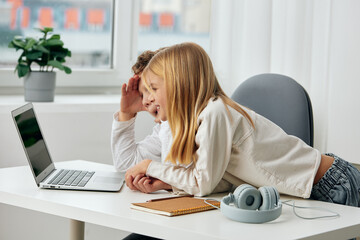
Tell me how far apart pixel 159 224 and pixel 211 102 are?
1.30ft

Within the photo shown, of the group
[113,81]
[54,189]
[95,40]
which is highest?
[95,40]

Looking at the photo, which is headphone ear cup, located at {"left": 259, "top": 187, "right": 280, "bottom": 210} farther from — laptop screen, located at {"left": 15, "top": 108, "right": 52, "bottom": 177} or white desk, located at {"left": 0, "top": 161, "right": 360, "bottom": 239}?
laptop screen, located at {"left": 15, "top": 108, "right": 52, "bottom": 177}

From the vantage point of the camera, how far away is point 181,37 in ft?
9.21

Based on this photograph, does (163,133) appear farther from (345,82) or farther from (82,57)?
(82,57)

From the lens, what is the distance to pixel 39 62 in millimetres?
2186

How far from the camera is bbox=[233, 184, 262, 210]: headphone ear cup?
1.23m

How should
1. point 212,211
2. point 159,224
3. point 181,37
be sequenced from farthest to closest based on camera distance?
point 181,37 < point 212,211 < point 159,224

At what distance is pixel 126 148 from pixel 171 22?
1.10 m

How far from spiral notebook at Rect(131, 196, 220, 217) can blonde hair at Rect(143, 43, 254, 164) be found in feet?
0.39

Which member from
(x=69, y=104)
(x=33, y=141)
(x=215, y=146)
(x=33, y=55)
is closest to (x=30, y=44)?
(x=33, y=55)

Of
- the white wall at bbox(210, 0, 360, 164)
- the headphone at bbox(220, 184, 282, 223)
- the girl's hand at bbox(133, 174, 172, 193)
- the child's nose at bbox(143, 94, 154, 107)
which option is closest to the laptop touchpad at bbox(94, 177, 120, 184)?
the girl's hand at bbox(133, 174, 172, 193)

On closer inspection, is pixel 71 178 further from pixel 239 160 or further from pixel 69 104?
pixel 69 104

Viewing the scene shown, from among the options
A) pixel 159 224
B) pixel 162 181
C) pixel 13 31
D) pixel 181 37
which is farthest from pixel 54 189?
pixel 181 37

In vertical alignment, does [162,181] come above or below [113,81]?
below
